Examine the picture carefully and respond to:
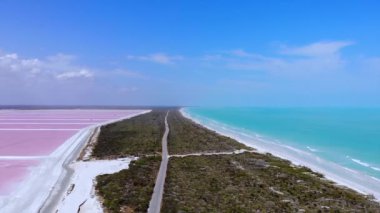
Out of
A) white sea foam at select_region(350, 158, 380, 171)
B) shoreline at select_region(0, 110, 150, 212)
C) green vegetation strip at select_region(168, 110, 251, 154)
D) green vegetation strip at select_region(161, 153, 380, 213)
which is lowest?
shoreline at select_region(0, 110, 150, 212)

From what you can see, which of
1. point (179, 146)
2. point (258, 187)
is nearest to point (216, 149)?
point (179, 146)

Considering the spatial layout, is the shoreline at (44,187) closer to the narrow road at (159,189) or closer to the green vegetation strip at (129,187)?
the green vegetation strip at (129,187)

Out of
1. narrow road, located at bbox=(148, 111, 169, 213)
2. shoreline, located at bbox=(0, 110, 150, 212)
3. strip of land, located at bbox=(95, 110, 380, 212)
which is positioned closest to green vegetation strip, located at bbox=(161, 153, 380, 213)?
strip of land, located at bbox=(95, 110, 380, 212)

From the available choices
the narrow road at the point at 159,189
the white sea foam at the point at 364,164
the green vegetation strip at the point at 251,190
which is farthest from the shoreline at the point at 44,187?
the white sea foam at the point at 364,164

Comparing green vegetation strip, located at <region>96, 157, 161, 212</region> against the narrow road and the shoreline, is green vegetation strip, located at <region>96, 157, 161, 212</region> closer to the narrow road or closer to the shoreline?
the narrow road

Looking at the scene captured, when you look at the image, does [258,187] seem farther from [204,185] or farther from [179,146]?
[179,146]

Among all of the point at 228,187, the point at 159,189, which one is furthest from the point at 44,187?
the point at 228,187
